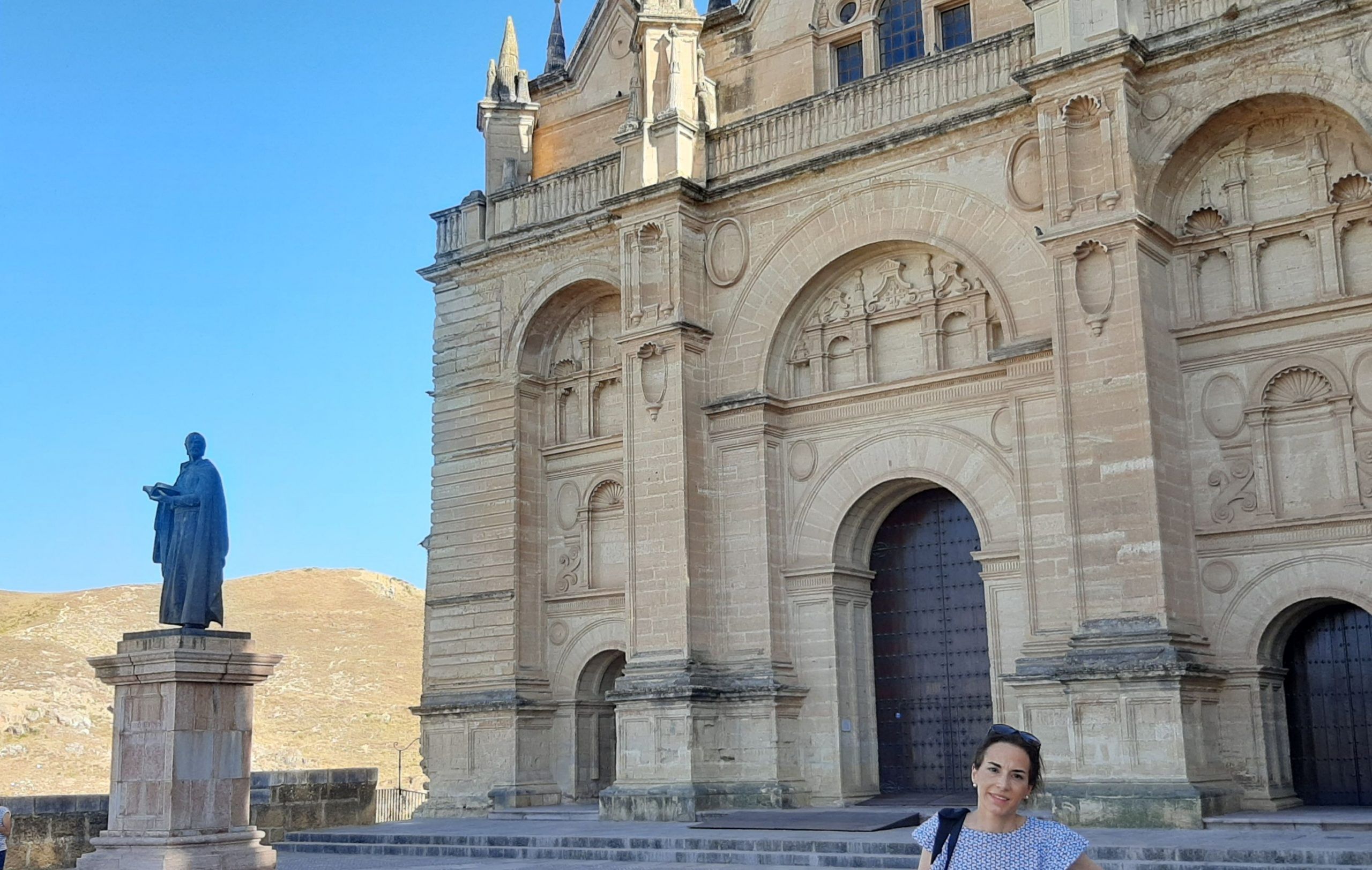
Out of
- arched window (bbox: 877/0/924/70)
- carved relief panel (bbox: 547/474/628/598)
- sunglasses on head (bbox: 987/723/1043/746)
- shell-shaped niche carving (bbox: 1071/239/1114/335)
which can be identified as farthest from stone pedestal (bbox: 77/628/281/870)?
arched window (bbox: 877/0/924/70)

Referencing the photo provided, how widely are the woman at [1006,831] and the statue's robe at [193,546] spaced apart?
1149 cm

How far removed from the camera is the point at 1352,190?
704 inches

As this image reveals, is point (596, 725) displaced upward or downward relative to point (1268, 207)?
downward

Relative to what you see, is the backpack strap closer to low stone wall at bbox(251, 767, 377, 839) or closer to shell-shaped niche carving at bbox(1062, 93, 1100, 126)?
shell-shaped niche carving at bbox(1062, 93, 1100, 126)

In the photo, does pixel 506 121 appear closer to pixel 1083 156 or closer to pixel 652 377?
pixel 652 377

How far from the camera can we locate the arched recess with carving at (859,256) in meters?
20.0

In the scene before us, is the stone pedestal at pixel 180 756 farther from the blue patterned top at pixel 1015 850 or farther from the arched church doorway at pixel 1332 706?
the arched church doorway at pixel 1332 706

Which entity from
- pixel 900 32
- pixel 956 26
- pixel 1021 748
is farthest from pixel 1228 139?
pixel 1021 748

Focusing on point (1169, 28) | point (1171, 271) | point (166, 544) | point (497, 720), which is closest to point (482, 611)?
point (497, 720)

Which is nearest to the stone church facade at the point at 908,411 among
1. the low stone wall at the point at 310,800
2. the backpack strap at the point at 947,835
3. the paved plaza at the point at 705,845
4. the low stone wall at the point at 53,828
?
the paved plaza at the point at 705,845

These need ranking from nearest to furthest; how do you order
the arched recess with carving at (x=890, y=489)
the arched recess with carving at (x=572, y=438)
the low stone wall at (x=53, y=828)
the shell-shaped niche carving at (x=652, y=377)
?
the low stone wall at (x=53, y=828)
the arched recess with carving at (x=890, y=489)
the shell-shaped niche carving at (x=652, y=377)
the arched recess with carving at (x=572, y=438)

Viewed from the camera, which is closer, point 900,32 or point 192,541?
point 192,541

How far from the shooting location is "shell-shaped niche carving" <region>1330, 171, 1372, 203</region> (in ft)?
58.2

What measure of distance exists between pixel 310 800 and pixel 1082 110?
14901 mm
